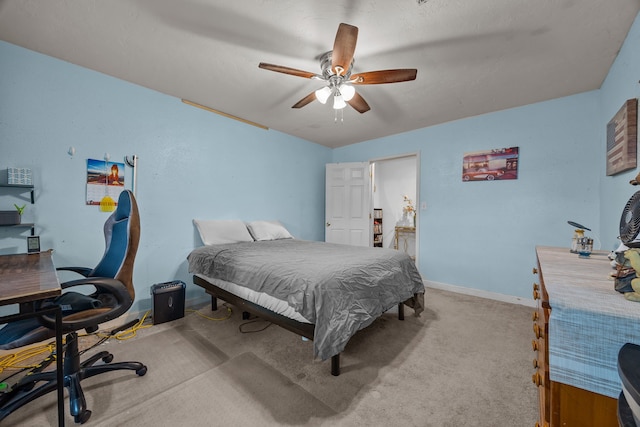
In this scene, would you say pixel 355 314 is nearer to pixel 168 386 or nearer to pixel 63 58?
pixel 168 386

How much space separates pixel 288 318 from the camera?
176cm

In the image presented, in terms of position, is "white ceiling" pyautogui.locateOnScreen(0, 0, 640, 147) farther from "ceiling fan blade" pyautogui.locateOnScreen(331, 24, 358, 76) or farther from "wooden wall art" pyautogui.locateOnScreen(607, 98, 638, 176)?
"wooden wall art" pyautogui.locateOnScreen(607, 98, 638, 176)

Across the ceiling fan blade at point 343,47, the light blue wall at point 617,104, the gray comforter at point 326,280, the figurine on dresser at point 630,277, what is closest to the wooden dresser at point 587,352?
the figurine on dresser at point 630,277

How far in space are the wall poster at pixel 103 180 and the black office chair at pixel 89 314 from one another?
0.86 metres

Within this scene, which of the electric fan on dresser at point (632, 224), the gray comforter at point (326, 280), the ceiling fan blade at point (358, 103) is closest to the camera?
the electric fan on dresser at point (632, 224)

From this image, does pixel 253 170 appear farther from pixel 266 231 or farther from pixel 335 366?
pixel 335 366

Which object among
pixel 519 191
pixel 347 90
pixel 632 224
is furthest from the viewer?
pixel 519 191

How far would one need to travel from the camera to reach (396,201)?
6.02m

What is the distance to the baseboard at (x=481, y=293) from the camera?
2.97 m

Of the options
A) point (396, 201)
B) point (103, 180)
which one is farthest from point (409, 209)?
point (103, 180)

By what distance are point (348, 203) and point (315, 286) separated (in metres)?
3.03

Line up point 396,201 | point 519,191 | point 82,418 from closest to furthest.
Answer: point 82,418, point 519,191, point 396,201

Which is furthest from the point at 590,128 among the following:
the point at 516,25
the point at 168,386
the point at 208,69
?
the point at 168,386

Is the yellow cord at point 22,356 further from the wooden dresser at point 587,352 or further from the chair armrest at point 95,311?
the wooden dresser at point 587,352
